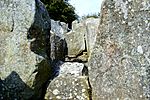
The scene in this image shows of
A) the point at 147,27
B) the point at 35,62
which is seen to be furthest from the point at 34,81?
the point at 147,27

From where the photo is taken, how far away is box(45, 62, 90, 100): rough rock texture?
6.55m

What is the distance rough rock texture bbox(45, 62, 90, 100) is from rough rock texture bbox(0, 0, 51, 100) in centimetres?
19

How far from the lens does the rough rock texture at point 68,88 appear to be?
6.55 meters

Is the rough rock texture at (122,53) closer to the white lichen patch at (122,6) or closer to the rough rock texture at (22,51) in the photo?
the white lichen patch at (122,6)

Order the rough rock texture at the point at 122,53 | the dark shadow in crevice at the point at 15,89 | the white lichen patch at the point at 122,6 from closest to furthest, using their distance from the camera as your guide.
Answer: the rough rock texture at the point at 122,53 → the white lichen patch at the point at 122,6 → the dark shadow in crevice at the point at 15,89

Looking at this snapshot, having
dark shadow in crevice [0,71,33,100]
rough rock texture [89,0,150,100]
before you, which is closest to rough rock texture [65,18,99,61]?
dark shadow in crevice [0,71,33,100]

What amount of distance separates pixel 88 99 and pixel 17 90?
111 cm

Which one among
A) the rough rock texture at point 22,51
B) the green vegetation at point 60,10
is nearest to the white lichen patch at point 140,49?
the rough rock texture at point 22,51

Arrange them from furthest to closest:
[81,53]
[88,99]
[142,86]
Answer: [81,53], [88,99], [142,86]

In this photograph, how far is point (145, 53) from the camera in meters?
5.78

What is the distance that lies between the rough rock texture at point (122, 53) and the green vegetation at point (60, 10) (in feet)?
114

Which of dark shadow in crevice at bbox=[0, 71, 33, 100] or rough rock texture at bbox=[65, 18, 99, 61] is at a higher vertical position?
rough rock texture at bbox=[65, 18, 99, 61]

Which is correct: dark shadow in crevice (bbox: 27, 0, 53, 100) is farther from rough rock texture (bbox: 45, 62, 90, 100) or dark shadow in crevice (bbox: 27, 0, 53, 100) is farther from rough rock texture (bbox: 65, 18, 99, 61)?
rough rock texture (bbox: 65, 18, 99, 61)

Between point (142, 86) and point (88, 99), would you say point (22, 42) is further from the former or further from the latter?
point (142, 86)
